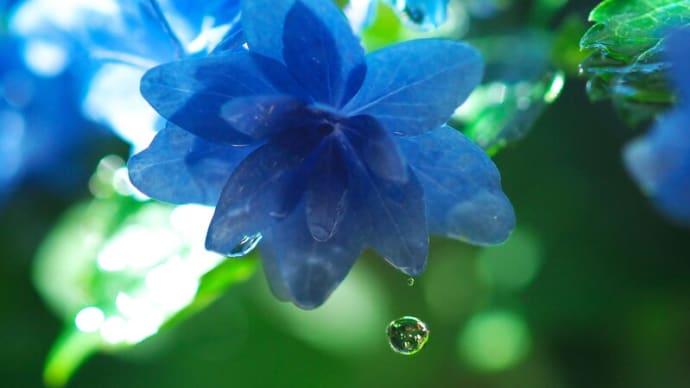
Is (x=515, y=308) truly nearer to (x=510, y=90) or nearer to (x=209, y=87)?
(x=510, y=90)

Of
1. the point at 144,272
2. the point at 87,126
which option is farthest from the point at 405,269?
the point at 87,126

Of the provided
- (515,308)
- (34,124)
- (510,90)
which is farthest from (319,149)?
(515,308)

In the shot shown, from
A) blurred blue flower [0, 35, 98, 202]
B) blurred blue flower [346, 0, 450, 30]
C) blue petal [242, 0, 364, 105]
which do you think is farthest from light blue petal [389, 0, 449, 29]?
blurred blue flower [0, 35, 98, 202]

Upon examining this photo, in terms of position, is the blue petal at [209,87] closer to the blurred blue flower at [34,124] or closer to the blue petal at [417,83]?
the blue petal at [417,83]

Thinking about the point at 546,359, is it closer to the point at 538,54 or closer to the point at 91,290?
the point at 538,54

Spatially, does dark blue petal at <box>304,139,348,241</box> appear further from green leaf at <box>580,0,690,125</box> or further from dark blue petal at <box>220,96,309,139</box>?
green leaf at <box>580,0,690,125</box>

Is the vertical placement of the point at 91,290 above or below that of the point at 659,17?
below
